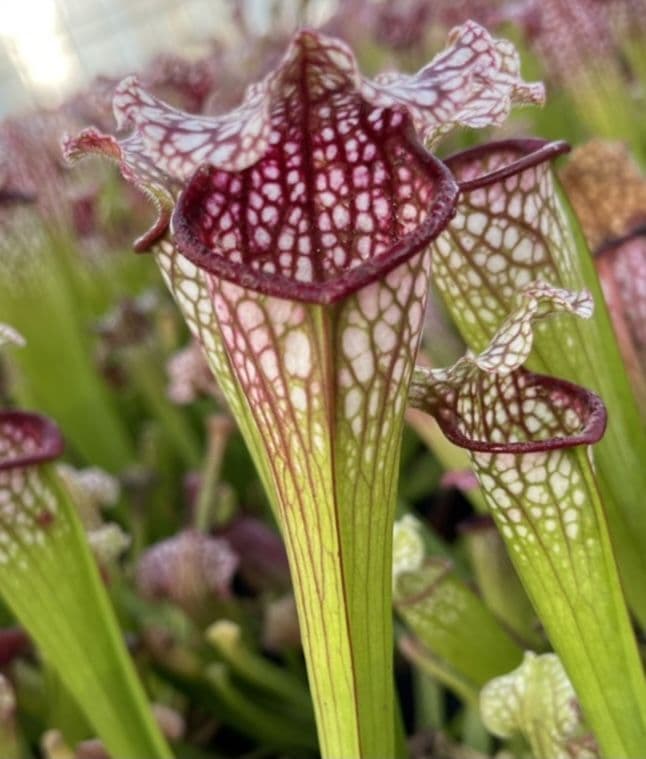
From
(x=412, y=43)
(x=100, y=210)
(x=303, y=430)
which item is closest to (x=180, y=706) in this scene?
(x=303, y=430)

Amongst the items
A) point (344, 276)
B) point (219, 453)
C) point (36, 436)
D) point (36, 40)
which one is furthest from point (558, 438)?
point (36, 40)

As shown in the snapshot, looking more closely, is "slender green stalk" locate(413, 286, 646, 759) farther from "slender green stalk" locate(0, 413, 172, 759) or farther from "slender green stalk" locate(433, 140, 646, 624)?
"slender green stalk" locate(0, 413, 172, 759)

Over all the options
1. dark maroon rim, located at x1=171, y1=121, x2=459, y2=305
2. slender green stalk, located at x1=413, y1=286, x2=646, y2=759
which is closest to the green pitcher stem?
slender green stalk, located at x1=413, y1=286, x2=646, y2=759

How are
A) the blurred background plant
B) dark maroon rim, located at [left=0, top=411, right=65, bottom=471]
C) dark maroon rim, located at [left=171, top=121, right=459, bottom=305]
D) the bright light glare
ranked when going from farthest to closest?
1. the bright light glare
2. the blurred background plant
3. dark maroon rim, located at [left=0, top=411, right=65, bottom=471]
4. dark maroon rim, located at [left=171, top=121, right=459, bottom=305]

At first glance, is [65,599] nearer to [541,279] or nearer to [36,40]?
[541,279]

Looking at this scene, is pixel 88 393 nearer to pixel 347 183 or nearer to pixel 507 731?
pixel 507 731
